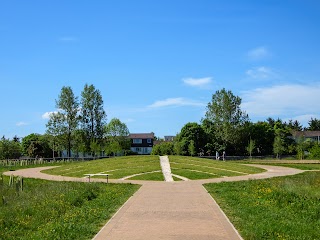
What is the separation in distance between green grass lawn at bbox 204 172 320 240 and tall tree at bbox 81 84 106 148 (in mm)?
58504

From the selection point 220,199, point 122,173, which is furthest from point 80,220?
point 122,173

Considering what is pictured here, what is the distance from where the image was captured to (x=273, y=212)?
43.9ft

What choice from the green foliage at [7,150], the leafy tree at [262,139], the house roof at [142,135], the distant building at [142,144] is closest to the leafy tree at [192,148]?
the leafy tree at [262,139]

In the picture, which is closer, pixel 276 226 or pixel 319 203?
pixel 276 226

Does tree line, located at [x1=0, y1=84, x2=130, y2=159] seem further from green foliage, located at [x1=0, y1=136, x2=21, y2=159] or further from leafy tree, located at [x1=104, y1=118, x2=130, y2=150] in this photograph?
leafy tree, located at [x1=104, y1=118, x2=130, y2=150]

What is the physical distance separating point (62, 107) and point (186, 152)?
963 inches

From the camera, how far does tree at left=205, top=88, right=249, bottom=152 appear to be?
78062mm

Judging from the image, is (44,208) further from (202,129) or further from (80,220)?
(202,129)

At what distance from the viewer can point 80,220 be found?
12.3 meters

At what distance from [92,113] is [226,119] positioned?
25.7 metres

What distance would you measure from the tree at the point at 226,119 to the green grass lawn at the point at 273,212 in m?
58.5

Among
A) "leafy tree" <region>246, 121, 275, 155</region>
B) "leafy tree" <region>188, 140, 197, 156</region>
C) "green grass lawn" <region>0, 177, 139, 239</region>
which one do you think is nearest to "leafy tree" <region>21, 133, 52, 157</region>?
"leafy tree" <region>188, 140, 197, 156</region>

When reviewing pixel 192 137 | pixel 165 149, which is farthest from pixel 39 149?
pixel 192 137

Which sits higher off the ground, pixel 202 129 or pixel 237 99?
pixel 237 99
